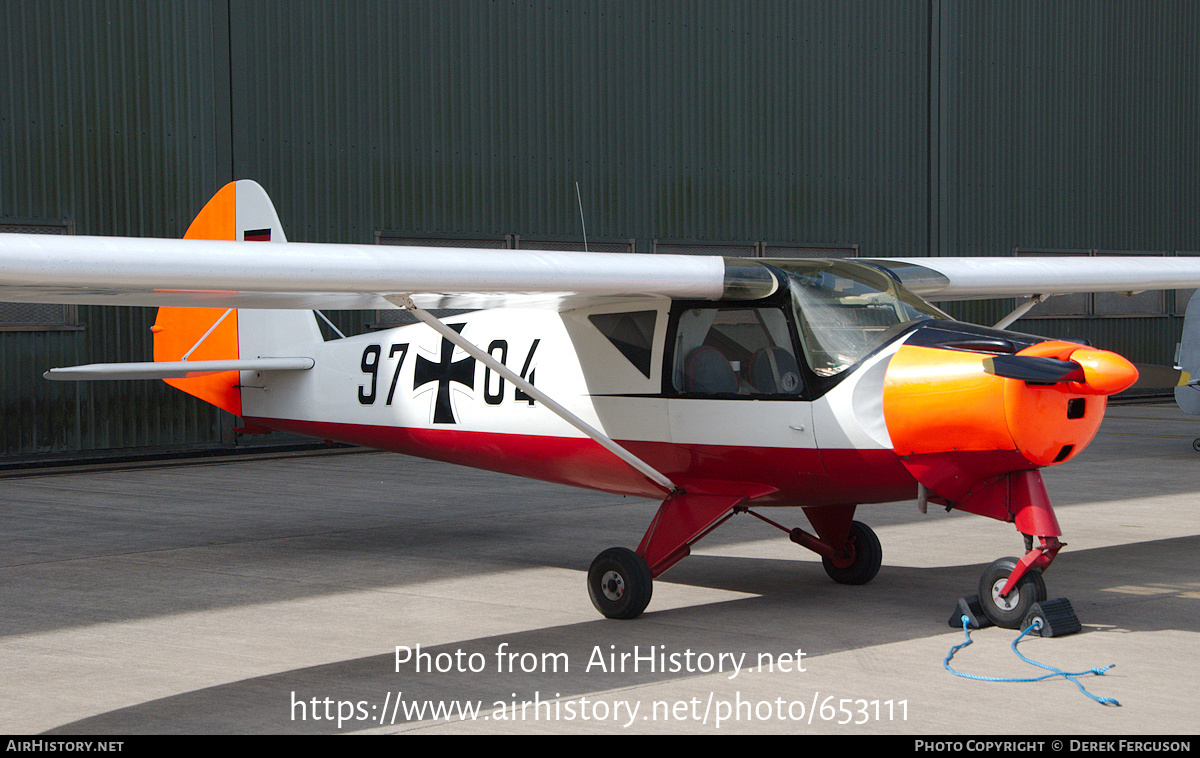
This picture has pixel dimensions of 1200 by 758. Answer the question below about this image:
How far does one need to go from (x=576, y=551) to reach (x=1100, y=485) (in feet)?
20.7

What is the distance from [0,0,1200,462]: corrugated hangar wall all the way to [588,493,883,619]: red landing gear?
10.3 m

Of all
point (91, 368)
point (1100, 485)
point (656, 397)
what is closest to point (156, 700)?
point (656, 397)

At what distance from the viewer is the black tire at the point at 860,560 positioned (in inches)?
297

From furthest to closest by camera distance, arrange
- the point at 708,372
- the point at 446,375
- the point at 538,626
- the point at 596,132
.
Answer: the point at 596,132
the point at 446,375
the point at 708,372
the point at 538,626

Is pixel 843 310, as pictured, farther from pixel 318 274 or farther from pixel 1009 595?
pixel 318 274

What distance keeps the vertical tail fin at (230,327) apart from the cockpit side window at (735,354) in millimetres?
3747

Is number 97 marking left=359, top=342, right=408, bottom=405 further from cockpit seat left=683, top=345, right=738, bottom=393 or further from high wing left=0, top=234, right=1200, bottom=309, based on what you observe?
cockpit seat left=683, top=345, right=738, bottom=393

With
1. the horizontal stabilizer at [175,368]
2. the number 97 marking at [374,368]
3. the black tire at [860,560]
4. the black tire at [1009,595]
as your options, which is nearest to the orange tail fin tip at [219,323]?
the horizontal stabilizer at [175,368]

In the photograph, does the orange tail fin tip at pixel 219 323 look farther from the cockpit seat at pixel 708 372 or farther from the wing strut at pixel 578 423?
the cockpit seat at pixel 708 372

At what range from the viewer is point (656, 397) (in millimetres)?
7086

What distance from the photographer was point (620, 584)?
674cm

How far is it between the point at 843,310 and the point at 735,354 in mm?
642

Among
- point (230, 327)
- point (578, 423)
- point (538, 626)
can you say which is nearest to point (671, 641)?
point (538, 626)

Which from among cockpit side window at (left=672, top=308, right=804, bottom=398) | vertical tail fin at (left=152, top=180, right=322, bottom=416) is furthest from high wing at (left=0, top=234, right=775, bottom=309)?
vertical tail fin at (left=152, top=180, right=322, bottom=416)
